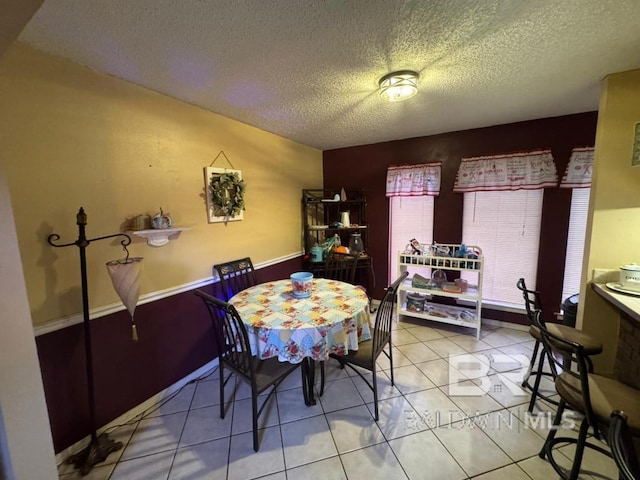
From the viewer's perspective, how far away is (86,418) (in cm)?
165

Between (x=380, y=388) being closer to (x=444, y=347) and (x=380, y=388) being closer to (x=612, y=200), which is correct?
(x=444, y=347)

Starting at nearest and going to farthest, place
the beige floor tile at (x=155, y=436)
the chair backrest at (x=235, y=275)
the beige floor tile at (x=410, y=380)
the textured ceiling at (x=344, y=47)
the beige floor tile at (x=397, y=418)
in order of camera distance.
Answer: the textured ceiling at (x=344, y=47)
the beige floor tile at (x=155, y=436)
the beige floor tile at (x=397, y=418)
the beige floor tile at (x=410, y=380)
the chair backrest at (x=235, y=275)

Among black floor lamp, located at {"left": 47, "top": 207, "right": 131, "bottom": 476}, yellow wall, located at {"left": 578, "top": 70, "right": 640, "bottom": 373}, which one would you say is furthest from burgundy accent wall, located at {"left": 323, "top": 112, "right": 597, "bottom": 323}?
black floor lamp, located at {"left": 47, "top": 207, "right": 131, "bottom": 476}

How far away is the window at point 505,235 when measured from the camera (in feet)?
Result: 9.41

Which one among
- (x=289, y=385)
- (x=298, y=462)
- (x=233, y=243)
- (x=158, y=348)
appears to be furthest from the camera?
(x=233, y=243)

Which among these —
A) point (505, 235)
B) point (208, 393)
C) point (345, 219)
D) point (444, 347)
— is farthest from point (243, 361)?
point (505, 235)

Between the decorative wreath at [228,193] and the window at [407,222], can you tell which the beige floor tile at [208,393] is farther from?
the window at [407,222]

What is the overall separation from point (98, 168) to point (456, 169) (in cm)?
332

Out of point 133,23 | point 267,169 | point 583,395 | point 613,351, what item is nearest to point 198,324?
point 267,169

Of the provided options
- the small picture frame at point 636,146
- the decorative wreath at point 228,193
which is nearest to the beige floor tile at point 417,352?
the small picture frame at point 636,146

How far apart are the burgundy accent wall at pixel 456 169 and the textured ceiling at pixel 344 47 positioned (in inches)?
19.0

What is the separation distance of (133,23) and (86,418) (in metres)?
2.19

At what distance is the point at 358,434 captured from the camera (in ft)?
5.71

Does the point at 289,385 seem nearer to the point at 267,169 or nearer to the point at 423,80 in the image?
the point at 267,169
